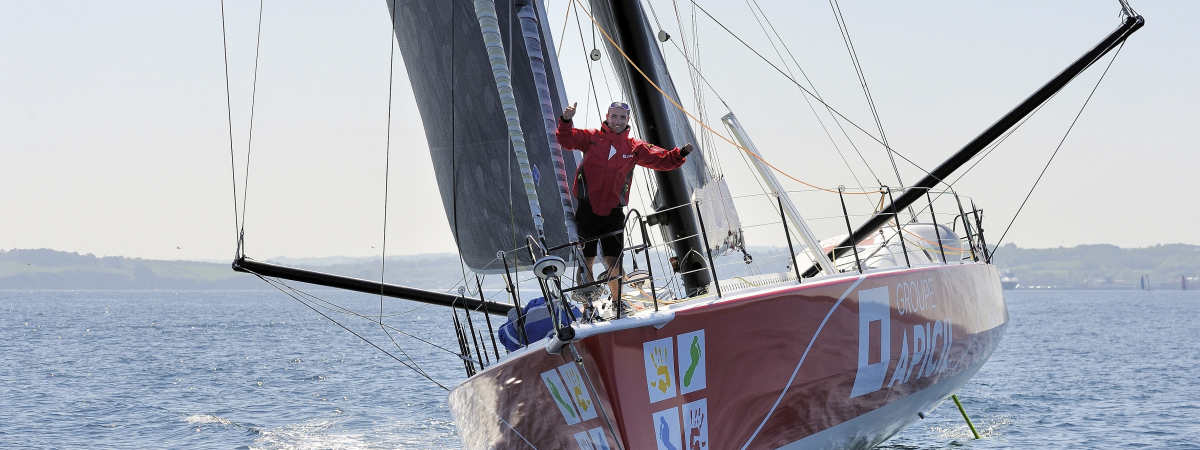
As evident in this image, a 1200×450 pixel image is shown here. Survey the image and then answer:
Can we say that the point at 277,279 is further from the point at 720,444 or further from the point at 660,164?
the point at 720,444

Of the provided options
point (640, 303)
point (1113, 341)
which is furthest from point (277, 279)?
point (1113, 341)

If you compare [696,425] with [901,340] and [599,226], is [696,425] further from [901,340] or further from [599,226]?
[901,340]

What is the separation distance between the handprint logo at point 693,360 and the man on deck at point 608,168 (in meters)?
0.61

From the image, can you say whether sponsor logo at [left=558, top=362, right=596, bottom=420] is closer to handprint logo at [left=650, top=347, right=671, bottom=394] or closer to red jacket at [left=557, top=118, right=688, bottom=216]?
handprint logo at [left=650, top=347, right=671, bottom=394]

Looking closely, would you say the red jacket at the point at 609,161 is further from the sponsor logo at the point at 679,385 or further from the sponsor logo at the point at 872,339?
the sponsor logo at the point at 872,339

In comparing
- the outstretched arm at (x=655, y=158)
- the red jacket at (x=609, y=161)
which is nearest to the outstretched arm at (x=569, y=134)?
the red jacket at (x=609, y=161)

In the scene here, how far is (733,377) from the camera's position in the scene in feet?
14.6

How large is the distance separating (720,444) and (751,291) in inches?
31.1

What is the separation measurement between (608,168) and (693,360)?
1.21m

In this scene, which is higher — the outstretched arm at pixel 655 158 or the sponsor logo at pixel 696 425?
the outstretched arm at pixel 655 158

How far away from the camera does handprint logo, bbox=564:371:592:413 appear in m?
4.17

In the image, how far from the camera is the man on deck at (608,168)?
489 centimetres

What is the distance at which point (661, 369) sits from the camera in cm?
418

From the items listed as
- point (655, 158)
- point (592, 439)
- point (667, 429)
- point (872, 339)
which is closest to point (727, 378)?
point (667, 429)
